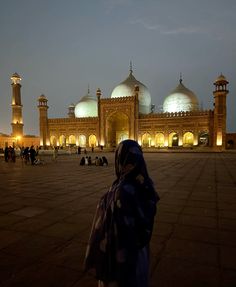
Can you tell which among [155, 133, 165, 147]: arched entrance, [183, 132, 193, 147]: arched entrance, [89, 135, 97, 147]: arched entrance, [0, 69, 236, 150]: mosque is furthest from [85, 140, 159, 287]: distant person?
[89, 135, 97, 147]: arched entrance

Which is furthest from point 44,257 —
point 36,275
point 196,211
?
point 196,211

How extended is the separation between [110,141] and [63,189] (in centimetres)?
2835

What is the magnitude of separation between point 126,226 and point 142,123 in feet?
102

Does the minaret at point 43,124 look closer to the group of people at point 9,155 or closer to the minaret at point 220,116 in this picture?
the group of people at point 9,155

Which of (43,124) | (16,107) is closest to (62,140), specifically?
(43,124)

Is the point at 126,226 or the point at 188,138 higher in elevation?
the point at 188,138

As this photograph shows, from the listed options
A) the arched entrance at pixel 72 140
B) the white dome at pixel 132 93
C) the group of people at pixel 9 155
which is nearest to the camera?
the group of people at pixel 9 155

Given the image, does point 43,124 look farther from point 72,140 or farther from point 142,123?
point 142,123

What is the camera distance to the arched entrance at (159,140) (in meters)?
31.8

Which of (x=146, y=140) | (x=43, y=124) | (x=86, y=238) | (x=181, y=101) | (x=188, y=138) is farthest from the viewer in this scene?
(x=43, y=124)

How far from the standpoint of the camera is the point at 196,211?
13.5ft

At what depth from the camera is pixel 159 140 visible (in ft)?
106

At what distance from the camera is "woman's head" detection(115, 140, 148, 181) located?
150 centimetres

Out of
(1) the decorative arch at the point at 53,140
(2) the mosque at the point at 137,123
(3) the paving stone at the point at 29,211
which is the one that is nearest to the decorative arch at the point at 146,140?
(2) the mosque at the point at 137,123
